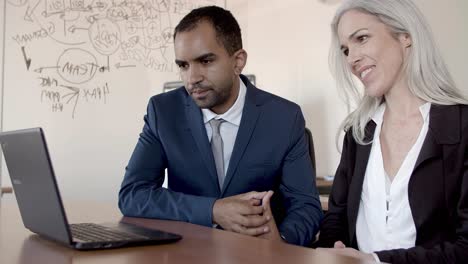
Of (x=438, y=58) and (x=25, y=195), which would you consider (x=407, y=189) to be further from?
(x=25, y=195)

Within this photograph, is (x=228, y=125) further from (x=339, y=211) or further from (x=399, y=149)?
(x=399, y=149)

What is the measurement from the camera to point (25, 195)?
1.25m

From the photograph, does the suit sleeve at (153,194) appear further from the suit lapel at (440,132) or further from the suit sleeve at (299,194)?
the suit lapel at (440,132)

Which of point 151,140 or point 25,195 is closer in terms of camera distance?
point 25,195

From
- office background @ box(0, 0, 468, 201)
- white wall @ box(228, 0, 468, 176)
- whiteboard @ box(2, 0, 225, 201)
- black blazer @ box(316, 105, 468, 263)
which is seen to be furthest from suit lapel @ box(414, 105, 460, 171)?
whiteboard @ box(2, 0, 225, 201)

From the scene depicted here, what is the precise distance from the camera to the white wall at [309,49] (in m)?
2.88

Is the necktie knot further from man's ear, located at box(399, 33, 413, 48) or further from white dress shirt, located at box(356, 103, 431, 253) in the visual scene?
man's ear, located at box(399, 33, 413, 48)

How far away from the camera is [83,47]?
133 inches

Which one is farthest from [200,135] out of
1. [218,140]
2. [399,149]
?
[399,149]

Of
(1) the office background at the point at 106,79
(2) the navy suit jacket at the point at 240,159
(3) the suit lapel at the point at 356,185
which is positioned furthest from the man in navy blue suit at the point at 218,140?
(1) the office background at the point at 106,79

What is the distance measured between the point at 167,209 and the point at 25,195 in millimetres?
433

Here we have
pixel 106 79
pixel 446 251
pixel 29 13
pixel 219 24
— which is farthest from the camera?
pixel 106 79

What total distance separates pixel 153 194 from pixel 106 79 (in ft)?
6.49

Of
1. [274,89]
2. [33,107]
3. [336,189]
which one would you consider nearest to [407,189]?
[336,189]
